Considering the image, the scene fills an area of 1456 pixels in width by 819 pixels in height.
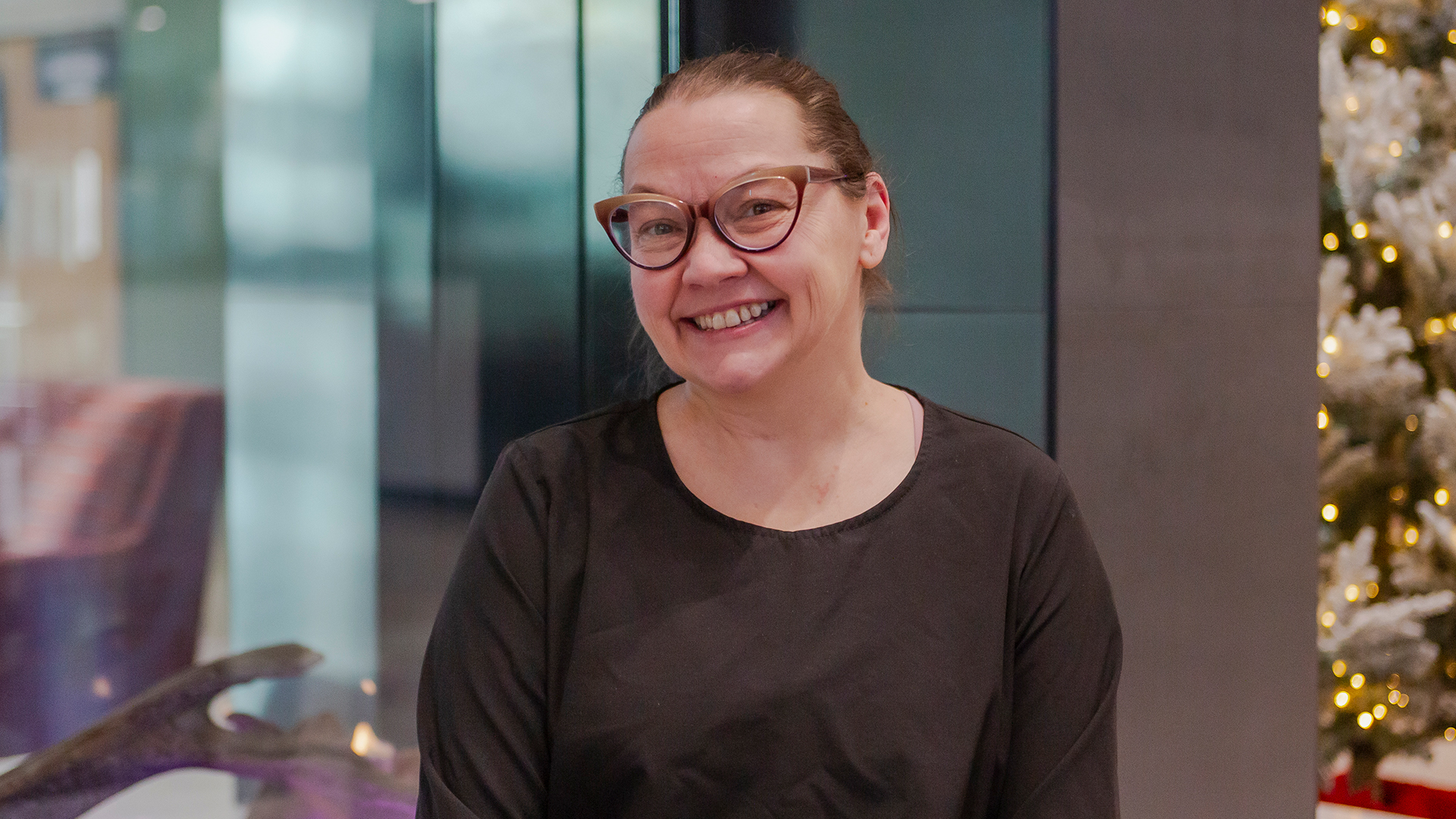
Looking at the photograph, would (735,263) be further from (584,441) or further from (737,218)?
(584,441)

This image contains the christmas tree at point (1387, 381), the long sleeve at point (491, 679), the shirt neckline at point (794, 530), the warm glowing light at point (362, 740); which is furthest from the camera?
the christmas tree at point (1387, 381)

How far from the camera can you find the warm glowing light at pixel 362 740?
2.01 metres

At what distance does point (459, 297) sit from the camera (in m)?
2.01

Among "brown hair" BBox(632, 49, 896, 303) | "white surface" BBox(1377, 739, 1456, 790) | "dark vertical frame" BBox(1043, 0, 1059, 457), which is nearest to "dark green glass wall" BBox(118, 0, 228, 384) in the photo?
"brown hair" BBox(632, 49, 896, 303)

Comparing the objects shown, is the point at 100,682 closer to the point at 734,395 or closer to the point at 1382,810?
the point at 734,395

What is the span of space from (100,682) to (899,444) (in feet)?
3.83

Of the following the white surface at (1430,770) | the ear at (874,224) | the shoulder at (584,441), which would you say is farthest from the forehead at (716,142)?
the white surface at (1430,770)

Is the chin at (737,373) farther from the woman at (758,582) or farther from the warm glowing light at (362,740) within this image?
the warm glowing light at (362,740)

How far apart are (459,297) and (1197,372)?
1.27 metres

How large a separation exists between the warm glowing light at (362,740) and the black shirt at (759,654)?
870mm

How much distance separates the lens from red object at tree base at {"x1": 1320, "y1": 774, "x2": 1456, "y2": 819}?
3.61 m

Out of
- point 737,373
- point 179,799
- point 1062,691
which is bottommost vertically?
point 179,799

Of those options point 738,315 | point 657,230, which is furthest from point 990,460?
point 657,230

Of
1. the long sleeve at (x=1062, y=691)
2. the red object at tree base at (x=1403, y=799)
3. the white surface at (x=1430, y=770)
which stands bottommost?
the red object at tree base at (x=1403, y=799)
